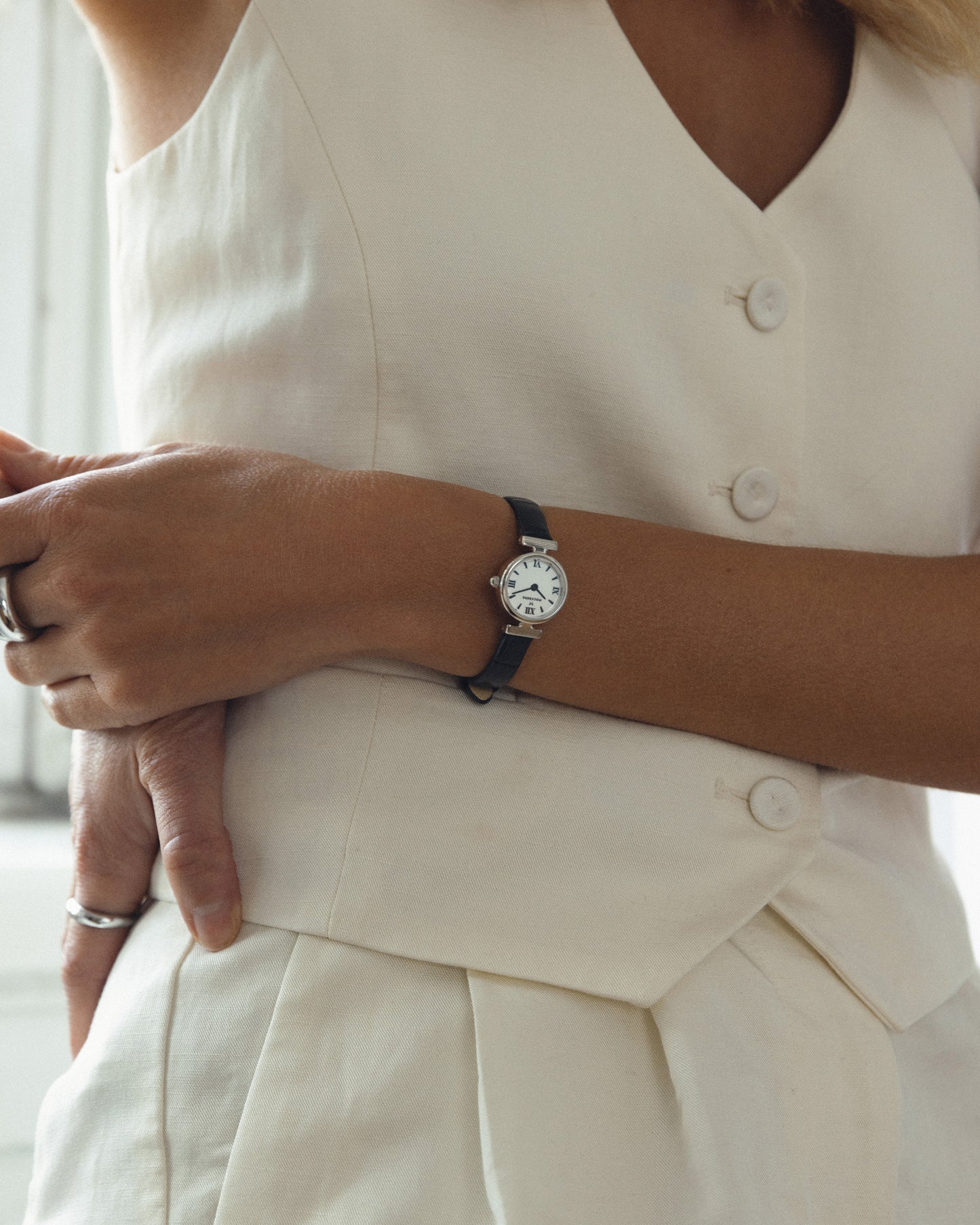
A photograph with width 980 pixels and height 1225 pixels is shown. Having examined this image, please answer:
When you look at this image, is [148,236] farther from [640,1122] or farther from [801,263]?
[640,1122]

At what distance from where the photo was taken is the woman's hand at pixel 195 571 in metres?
0.54

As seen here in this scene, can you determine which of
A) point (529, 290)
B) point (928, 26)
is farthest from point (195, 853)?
point (928, 26)

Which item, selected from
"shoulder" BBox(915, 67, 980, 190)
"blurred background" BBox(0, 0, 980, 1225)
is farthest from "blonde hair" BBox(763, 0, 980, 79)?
"blurred background" BBox(0, 0, 980, 1225)

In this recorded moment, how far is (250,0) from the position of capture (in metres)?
0.61

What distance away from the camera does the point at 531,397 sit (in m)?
0.60

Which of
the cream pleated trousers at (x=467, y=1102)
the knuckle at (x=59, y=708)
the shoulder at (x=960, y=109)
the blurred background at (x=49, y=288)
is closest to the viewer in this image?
the cream pleated trousers at (x=467, y=1102)

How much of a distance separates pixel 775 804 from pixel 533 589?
19 cm

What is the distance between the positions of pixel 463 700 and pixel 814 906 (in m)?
0.23

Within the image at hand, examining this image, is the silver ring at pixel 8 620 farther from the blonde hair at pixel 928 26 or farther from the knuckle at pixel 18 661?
the blonde hair at pixel 928 26

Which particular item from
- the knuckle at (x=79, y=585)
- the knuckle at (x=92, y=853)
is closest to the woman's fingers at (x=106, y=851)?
the knuckle at (x=92, y=853)

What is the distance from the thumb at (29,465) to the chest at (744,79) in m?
0.41

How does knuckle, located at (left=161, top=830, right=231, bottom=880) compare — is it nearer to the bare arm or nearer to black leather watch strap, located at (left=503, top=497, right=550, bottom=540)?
black leather watch strap, located at (left=503, top=497, right=550, bottom=540)

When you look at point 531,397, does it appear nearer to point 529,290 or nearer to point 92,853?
point 529,290

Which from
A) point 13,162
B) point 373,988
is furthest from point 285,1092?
point 13,162
